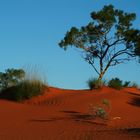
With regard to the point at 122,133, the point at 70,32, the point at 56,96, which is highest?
the point at 70,32

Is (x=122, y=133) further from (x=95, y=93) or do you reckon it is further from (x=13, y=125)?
(x=95, y=93)

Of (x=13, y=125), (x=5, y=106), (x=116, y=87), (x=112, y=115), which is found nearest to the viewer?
(x=13, y=125)

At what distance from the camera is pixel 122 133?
19.8m

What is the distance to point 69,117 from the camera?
82.0ft

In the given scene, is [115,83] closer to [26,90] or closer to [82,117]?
[26,90]

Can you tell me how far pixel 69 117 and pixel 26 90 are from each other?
25.0 ft

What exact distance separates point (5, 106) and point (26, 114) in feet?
8.01

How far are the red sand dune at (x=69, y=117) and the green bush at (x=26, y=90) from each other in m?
0.50

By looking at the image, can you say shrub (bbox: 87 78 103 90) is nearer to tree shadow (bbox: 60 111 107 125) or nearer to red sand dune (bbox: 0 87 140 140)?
red sand dune (bbox: 0 87 140 140)

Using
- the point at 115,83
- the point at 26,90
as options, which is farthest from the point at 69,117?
the point at 115,83

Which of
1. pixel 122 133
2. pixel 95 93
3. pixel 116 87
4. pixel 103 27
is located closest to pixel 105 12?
pixel 103 27

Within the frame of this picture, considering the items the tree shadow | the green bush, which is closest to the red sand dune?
the tree shadow

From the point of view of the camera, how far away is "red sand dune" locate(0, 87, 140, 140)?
2049cm

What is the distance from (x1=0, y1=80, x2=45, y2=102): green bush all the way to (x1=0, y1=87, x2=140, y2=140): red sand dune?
50 centimetres
